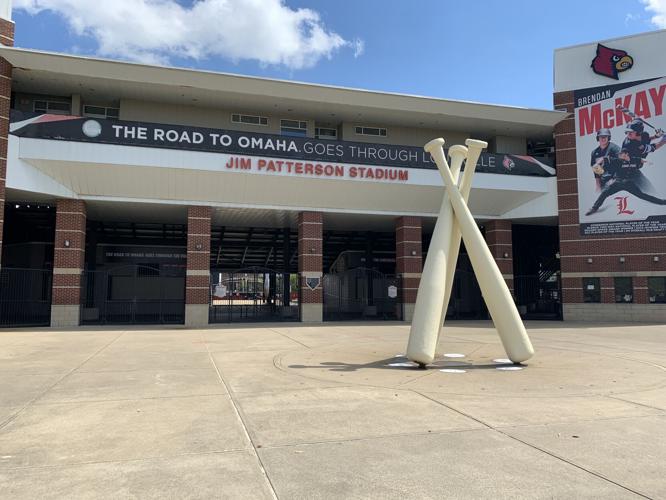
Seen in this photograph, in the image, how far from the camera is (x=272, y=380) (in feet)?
28.3

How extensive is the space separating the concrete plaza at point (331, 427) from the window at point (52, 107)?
15705 millimetres

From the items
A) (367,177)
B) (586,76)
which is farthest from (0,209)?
(586,76)

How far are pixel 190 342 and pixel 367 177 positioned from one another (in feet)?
39.0

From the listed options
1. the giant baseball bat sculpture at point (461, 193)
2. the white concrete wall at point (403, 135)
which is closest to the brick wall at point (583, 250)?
the white concrete wall at point (403, 135)

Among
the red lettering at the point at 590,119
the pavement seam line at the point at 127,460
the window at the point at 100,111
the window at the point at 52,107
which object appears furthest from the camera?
the red lettering at the point at 590,119

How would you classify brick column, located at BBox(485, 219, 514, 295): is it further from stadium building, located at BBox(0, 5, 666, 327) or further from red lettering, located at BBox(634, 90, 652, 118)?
red lettering, located at BBox(634, 90, 652, 118)

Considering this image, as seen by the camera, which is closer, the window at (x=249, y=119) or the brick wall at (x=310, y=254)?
the brick wall at (x=310, y=254)

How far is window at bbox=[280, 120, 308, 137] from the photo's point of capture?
25.6 metres

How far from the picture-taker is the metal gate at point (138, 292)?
2728 centimetres

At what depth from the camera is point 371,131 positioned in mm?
26625

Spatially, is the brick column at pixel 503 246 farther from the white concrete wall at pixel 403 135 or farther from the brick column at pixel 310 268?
the brick column at pixel 310 268

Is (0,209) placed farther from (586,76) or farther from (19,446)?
(586,76)

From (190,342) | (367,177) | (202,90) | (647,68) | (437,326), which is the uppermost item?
(647,68)

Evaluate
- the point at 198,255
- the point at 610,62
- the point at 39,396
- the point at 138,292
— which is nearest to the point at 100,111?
the point at 198,255
